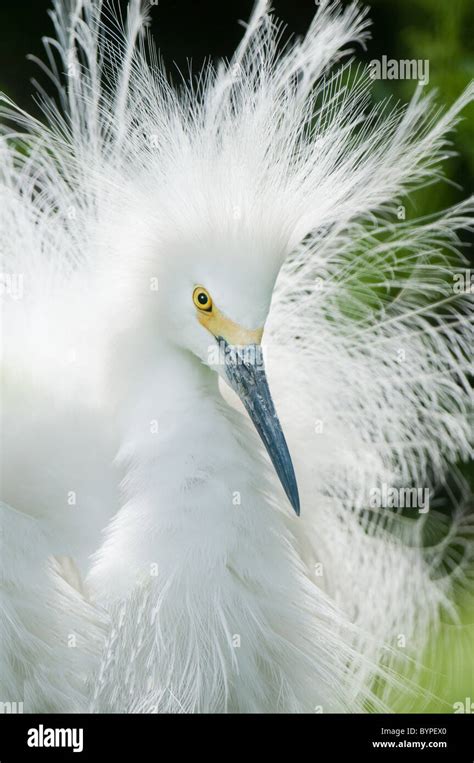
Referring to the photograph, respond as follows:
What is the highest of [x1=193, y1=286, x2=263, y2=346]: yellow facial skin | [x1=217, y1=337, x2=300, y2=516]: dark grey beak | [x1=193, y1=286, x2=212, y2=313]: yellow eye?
[x1=193, y1=286, x2=212, y2=313]: yellow eye

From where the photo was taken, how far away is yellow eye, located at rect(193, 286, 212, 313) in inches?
62.6

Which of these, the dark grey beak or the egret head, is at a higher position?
the egret head

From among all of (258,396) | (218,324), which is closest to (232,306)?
(218,324)

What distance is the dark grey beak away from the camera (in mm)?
1567

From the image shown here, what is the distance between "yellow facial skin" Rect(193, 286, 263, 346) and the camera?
1.55 meters

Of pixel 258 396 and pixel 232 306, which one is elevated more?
pixel 232 306

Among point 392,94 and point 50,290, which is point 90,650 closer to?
point 50,290

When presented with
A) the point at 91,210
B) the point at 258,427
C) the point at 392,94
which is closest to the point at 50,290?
the point at 91,210

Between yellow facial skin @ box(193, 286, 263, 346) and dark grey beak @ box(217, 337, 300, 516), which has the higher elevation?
yellow facial skin @ box(193, 286, 263, 346)

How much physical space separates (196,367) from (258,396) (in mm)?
Answer: 176

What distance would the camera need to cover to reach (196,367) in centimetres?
→ 171

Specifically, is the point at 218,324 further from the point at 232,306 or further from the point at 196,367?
the point at 196,367

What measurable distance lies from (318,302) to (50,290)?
583 millimetres

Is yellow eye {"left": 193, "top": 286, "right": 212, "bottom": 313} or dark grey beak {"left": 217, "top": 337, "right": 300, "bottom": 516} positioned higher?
yellow eye {"left": 193, "top": 286, "right": 212, "bottom": 313}
